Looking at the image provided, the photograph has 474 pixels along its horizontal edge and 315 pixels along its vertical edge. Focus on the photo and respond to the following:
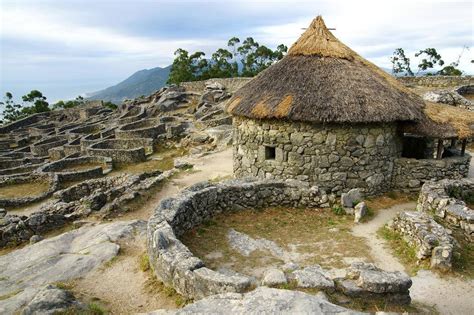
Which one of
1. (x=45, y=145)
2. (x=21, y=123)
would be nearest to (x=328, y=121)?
(x=45, y=145)

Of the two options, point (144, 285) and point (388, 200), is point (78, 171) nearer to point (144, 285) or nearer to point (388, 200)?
point (144, 285)

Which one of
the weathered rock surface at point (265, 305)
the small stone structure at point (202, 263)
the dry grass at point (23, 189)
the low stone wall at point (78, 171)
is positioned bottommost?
the dry grass at point (23, 189)

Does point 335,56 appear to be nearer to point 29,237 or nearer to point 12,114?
point 29,237

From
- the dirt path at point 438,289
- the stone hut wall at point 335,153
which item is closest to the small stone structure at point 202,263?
the dirt path at point 438,289

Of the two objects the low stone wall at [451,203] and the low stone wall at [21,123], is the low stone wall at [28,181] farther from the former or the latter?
the low stone wall at [21,123]

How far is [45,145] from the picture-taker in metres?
29.8

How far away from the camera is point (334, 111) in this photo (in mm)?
12281

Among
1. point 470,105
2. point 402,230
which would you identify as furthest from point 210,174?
point 470,105

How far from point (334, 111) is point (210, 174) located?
785cm

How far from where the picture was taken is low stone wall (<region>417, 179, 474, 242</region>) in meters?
9.19

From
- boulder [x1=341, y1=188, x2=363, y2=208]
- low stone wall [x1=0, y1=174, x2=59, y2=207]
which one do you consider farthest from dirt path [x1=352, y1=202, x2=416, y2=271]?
low stone wall [x1=0, y1=174, x2=59, y2=207]

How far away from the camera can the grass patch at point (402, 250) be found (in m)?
8.09

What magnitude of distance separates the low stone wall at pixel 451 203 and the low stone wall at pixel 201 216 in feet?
9.23

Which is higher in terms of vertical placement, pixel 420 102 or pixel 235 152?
pixel 420 102
